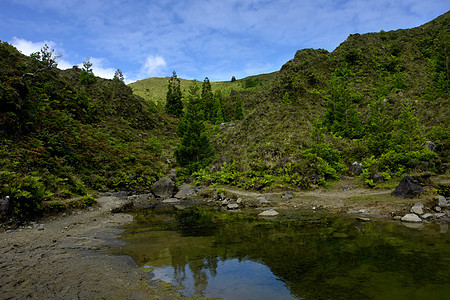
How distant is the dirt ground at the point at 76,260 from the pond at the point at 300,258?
812 mm

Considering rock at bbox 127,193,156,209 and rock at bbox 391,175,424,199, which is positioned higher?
rock at bbox 391,175,424,199

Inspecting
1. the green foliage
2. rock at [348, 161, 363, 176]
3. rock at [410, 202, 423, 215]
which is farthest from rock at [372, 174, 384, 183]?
the green foliage

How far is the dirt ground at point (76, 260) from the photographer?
586 centimetres

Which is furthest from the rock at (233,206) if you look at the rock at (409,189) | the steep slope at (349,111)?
the rock at (409,189)

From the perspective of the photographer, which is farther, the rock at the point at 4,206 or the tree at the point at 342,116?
the tree at the point at 342,116

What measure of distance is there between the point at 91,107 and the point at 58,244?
46261mm

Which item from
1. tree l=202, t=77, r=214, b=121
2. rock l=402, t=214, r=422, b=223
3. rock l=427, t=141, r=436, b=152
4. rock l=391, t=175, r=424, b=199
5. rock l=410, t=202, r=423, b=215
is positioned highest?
tree l=202, t=77, r=214, b=121

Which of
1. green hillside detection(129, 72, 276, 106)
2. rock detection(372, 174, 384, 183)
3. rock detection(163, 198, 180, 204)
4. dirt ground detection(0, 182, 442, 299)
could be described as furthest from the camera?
green hillside detection(129, 72, 276, 106)

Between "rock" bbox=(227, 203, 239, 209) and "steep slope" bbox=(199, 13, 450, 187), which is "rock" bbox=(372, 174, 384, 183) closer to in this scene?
"steep slope" bbox=(199, 13, 450, 187)

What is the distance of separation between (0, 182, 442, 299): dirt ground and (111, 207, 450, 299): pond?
0.81m

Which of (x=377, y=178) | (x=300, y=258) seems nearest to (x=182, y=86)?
(x=377, y=178)

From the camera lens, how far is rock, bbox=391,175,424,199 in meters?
14.8

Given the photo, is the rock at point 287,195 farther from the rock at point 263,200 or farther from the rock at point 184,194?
the rock at point 184,194

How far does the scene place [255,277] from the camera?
7148mm
